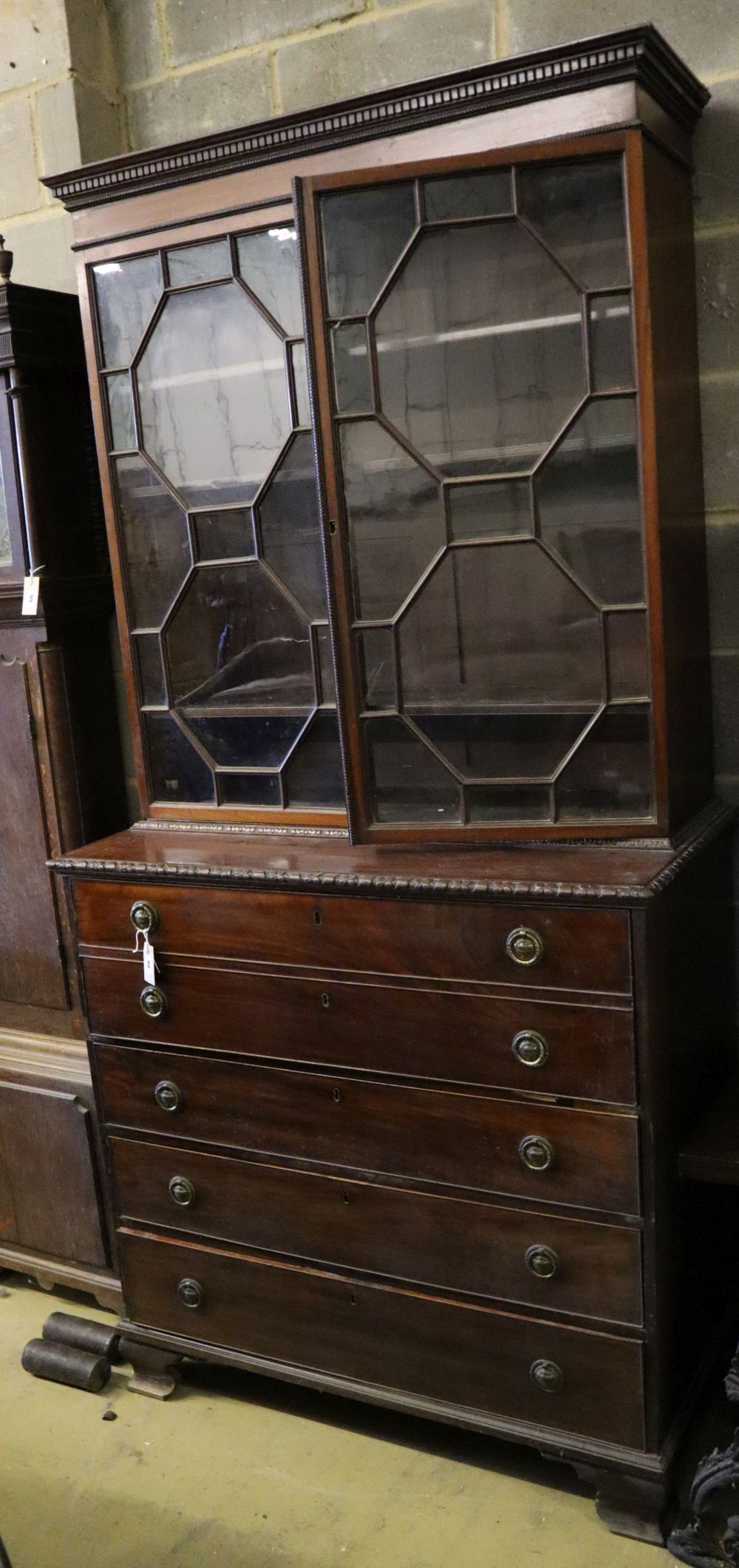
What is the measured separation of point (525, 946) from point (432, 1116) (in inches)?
13.0

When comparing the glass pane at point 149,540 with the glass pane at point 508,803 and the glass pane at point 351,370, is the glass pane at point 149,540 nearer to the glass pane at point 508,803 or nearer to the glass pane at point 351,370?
the glass pane at point 351,370

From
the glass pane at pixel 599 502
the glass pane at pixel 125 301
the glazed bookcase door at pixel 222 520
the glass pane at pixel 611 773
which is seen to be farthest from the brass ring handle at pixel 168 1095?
the glass pane at pixel 125 301

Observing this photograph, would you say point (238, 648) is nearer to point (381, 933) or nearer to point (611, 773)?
point (381, 933)

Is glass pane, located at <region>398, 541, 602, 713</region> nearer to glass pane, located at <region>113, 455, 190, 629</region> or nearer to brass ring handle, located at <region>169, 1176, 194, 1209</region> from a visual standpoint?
glass pane, located at <region>113, 455, 190, 629</region>

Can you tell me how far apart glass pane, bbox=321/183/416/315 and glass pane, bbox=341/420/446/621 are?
0.18 meters

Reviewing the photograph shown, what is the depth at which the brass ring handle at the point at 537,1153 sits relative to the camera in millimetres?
1860

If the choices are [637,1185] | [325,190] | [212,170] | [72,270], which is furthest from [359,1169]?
[72,270]

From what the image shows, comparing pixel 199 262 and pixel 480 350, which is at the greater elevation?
pixel 199 262

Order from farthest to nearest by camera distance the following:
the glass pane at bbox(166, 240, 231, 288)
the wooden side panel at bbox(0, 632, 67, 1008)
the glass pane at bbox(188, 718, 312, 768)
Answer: the wooden side panel at bbox(0, 632, 67, 1008) < the glass pane at bbox(188, 718, 312, 768) < the glass pane at bbox(166, 240, 231, 288)

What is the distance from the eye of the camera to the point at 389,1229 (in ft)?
6.65

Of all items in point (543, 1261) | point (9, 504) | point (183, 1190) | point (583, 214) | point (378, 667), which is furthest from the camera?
point (9, 504)

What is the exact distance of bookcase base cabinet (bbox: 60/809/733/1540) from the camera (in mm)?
1819

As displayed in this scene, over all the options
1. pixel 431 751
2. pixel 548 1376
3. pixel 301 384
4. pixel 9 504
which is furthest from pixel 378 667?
pixel 548 1376

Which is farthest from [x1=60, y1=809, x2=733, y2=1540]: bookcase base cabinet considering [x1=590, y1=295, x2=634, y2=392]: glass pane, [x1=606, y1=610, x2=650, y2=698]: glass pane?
[x1=590, y1=295, x2=634, y2=392]: glass pane
